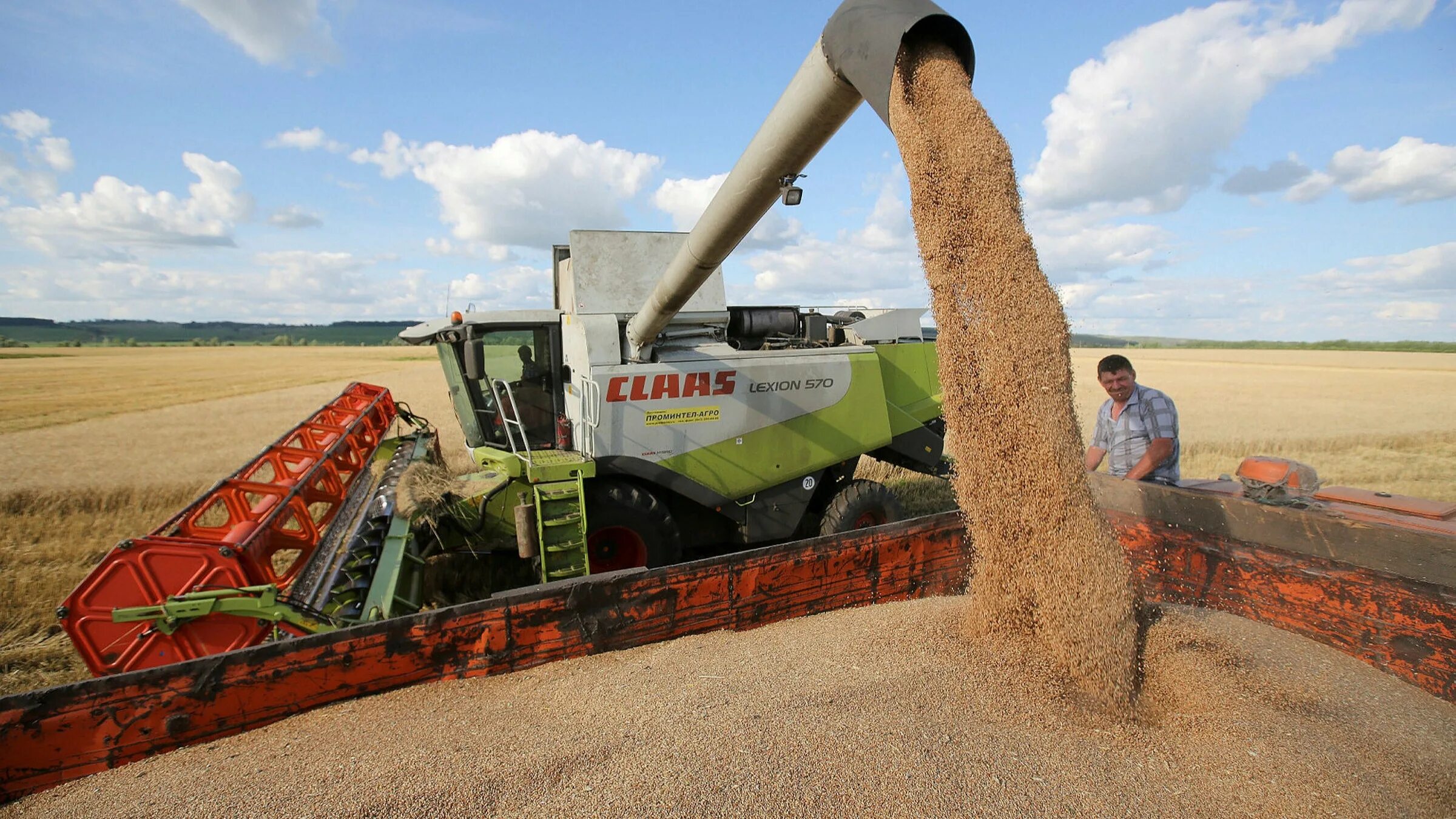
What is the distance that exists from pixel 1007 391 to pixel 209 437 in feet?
40.7

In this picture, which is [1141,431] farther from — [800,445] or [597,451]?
[597,451]

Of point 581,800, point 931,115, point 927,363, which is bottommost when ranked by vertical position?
point 581,800

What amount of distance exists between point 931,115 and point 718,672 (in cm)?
224

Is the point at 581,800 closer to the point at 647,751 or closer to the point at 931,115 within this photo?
the point at 647,751

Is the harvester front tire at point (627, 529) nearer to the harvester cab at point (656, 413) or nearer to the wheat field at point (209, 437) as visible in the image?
the harvester cab at point (656, 413)

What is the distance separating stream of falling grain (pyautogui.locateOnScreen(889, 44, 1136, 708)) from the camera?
2.48 m

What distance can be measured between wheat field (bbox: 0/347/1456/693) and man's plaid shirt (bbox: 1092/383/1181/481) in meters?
0.41

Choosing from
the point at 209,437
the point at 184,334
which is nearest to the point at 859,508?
the point at 209,437

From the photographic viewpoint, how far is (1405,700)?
96.3 inches

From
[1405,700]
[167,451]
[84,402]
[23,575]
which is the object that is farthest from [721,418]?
[84,402]

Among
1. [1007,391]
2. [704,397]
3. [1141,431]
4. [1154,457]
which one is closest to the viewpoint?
[1007,391]

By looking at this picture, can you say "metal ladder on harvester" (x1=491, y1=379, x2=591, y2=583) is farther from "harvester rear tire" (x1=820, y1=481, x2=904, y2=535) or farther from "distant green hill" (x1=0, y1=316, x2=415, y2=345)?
"distant green hill" (x1=0, y1=316, x2=415, y2=345)

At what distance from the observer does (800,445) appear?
5016 millimetres

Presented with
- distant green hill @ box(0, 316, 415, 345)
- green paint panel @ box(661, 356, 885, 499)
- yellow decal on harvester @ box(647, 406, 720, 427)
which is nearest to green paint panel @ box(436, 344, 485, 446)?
yellow decal on harvester @ box(647, 406, 720, 427)
